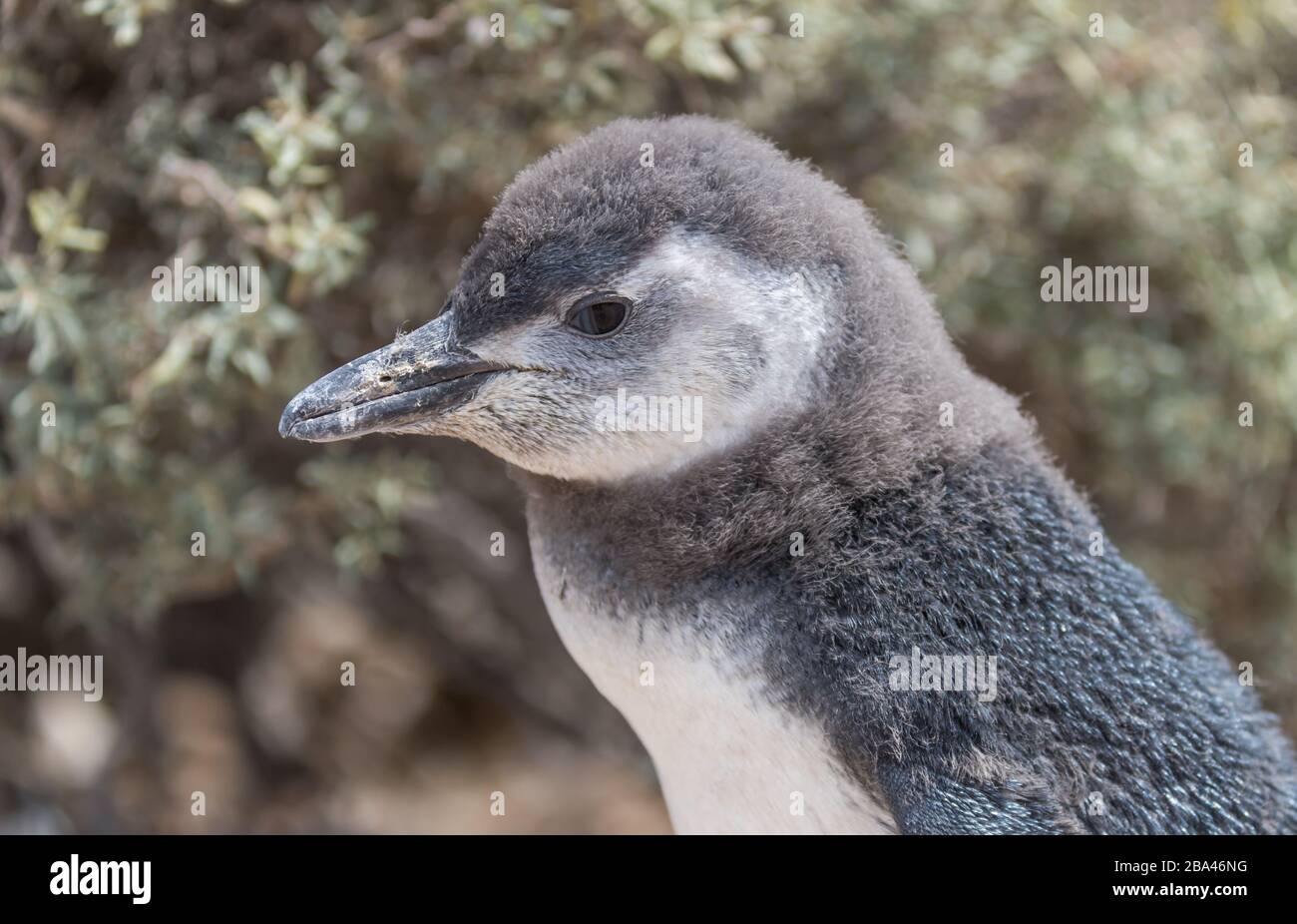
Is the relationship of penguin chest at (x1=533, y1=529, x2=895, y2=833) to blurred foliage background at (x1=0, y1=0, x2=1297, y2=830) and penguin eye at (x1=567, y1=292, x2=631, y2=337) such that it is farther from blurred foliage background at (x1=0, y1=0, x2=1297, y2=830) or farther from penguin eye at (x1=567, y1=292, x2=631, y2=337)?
blurred foliage background at (x1=0, y1=0, x2=1297, y2=830)

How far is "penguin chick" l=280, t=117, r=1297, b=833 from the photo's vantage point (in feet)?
5.46

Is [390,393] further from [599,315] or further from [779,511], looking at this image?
[779,511]

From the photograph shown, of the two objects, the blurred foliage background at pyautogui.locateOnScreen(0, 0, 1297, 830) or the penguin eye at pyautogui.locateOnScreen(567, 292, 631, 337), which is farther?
the blurred foliage background at pyautogui.locateOnScreen(0, 0, 1297, 830)

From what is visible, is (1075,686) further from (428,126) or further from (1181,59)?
(1181,59)

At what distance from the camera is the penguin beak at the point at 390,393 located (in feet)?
5.62

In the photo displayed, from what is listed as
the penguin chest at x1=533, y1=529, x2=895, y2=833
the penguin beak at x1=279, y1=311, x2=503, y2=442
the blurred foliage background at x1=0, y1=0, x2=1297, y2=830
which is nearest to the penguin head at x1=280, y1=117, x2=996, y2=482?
the penguin beak at x1=279, y1=311, x2=503, y2=442

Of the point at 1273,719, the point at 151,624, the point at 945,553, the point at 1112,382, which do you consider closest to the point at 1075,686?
the point at 945,553

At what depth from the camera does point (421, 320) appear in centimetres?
259

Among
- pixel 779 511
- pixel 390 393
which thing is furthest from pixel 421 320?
pixel 779 511

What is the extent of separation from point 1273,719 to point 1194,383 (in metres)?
1.18

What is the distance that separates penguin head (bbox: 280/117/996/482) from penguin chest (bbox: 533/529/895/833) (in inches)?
8.0

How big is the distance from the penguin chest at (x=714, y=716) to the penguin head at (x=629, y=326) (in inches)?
8.0

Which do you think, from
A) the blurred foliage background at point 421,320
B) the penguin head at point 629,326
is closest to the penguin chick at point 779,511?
the penguin head at point 629,326

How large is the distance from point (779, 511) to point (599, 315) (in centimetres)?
35
